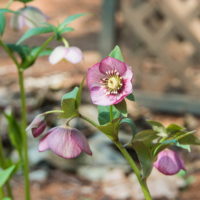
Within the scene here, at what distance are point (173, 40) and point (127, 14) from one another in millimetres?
303

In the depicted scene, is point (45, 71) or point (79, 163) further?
point (45, 71)

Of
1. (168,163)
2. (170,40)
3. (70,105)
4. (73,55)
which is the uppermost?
(170,40)

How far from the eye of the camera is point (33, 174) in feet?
8.00

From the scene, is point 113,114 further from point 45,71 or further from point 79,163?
point 45,71

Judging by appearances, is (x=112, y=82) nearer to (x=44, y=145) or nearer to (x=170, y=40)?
(x=44, y=145)

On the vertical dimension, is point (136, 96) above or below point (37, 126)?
above

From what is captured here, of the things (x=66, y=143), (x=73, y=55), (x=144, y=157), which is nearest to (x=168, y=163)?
(x=144, y=157)

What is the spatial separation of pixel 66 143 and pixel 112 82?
12 centimetres

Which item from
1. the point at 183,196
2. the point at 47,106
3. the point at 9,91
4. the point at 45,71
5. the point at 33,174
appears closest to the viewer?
the point at 183,196

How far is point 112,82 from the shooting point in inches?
32.3

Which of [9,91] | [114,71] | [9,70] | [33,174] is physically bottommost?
[33,174]

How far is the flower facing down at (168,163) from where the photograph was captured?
909mm

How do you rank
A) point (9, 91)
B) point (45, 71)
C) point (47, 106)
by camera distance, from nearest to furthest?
point (47, 106), point (9, 91), point (45, 71)

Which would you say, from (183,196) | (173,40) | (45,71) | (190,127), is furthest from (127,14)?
(183,196)
